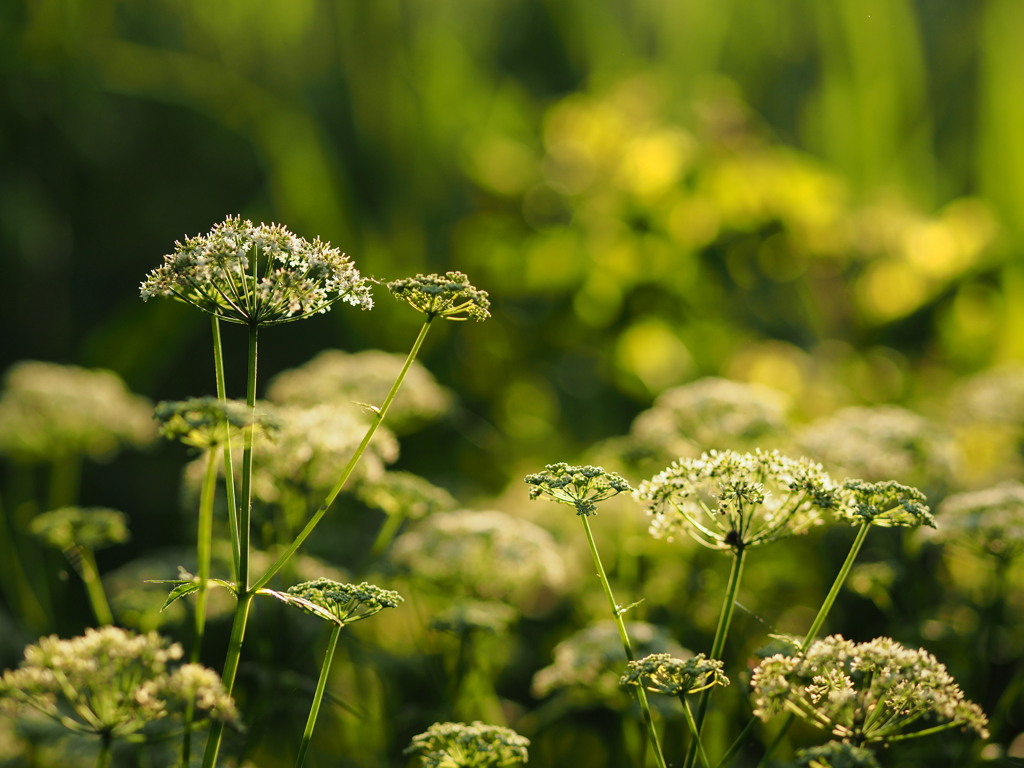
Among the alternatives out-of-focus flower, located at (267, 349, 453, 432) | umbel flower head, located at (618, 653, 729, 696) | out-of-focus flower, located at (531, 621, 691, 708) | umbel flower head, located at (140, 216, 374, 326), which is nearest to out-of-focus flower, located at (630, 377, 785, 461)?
out-of-focus flower, located at (531, 621, 691, 708)

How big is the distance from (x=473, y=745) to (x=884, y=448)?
4.84ft

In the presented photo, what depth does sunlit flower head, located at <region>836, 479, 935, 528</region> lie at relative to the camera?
1.19m

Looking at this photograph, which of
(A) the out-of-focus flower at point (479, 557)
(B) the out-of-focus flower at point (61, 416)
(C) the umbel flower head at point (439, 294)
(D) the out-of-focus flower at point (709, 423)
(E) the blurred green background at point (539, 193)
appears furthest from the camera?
(E) the blurred green background at point (539, 193)

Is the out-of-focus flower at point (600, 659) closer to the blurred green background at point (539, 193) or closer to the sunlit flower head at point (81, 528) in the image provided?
the sunlit flower head at point (81, 528)

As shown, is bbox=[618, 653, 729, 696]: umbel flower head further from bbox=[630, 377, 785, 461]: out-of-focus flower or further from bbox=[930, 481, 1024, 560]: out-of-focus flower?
bbox=[630, 377, 785, 461]: out-of-focus flower

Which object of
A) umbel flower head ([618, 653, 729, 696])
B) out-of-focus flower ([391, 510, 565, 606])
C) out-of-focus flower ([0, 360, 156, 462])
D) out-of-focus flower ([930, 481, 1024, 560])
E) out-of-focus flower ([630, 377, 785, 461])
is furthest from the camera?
out-of-focus flower ([0, 360, 156, 462])

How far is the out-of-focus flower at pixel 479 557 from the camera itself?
2098 millimetres

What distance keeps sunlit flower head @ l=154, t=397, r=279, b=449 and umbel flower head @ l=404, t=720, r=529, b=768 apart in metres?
0.53

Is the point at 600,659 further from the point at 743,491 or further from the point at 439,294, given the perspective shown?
the point at 439,294

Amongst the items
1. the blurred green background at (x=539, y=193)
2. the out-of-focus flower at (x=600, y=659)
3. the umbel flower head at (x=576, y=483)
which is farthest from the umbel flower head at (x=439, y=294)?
the blurred green background at (x=539, y=193)

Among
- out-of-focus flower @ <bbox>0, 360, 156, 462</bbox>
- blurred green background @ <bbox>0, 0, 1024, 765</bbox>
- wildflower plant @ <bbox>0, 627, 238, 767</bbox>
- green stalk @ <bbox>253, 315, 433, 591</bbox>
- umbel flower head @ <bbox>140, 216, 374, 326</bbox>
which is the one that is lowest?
wildflower plant @ <bbox>0, 627, 238, 767</bbox>

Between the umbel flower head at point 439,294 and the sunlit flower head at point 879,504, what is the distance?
60cm

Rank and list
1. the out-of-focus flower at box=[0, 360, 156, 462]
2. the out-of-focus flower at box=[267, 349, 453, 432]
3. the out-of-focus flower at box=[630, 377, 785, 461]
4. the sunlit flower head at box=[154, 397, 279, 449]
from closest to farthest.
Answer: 1. the sunlit flower head at box=[154, 397, 279, 449]
2. the out-of-focus flower at box=[630, 377, 785, 461]
3. the out-of-focus flower at box=[267, 349, 453, 432]
4. the out-of-focus flower at box=[0, 360, 156, 462]

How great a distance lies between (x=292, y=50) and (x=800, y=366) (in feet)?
13.6
